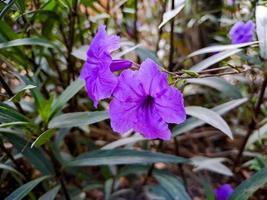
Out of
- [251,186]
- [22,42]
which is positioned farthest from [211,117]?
[22,42]

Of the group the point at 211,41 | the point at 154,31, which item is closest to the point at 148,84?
the point at 211,41

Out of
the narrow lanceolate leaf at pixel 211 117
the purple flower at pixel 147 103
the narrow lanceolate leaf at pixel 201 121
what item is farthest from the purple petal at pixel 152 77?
the narrow lanceolate leaf at pixel 201 121

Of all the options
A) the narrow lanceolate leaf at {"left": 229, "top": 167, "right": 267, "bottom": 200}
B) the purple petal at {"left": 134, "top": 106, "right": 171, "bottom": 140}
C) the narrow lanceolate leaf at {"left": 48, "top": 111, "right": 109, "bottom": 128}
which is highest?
the purple petal at {"left": 134, "top": 106, "right": 171, "bottom": 140}

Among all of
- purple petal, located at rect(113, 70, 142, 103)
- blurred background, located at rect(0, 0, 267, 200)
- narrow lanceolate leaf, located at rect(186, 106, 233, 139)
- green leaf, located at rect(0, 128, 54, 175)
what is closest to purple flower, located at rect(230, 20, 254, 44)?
blurred background, located at rect(0, 0, 267, 200)

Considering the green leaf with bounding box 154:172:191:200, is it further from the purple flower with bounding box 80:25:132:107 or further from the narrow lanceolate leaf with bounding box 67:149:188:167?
the purple flower with bounding box 80:25:132:107

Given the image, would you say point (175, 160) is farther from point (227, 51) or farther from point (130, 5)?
point (130, 5)
